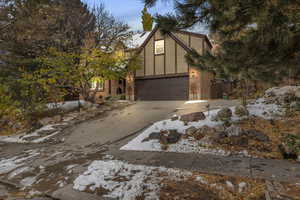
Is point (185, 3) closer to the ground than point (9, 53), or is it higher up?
closer to the ground

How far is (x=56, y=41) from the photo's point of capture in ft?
33.3

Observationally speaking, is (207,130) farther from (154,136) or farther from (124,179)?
(124,179)

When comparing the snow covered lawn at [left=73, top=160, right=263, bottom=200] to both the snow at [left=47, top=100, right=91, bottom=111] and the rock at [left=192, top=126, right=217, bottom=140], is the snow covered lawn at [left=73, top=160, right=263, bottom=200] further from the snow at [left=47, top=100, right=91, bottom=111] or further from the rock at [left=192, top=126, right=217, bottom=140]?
the snow at [left=47, top=100, right=91, bottom=111]

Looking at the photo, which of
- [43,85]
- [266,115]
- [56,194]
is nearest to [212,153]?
[266,115]

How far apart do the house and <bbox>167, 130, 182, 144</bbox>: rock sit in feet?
27.9

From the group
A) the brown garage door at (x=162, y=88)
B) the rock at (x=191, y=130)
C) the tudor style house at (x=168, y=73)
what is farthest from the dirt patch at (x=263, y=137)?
the brown garage door at (x=162, y=88)

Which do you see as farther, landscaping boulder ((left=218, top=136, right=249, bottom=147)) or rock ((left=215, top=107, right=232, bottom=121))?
rock ((left=215, top=107, right=232, bottom=121))

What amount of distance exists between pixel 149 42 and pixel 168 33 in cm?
1157

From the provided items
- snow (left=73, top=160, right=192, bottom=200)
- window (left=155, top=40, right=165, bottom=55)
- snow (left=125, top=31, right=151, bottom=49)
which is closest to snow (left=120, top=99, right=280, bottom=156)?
snow (left=73, top=160, right=192, bottom=200)

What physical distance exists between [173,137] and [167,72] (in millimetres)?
9661

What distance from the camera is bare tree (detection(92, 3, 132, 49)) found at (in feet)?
36.6

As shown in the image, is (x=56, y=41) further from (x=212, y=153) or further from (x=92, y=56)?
(x=212, y=153)

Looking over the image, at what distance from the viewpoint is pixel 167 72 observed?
45.0 feet

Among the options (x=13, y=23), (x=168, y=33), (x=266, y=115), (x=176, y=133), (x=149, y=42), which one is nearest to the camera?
(x=168, y=33)
